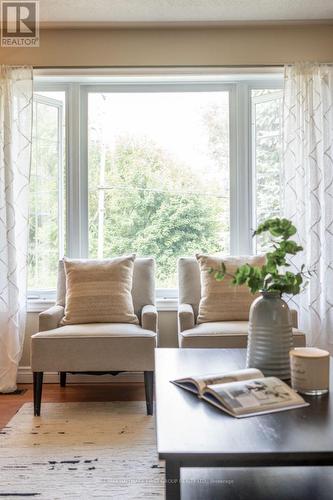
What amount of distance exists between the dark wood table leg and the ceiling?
3.01 m

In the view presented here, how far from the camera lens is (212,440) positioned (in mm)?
1418

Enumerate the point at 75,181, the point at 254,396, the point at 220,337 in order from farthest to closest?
the point at 75,181 < the point at 220,337 < the point at 254,396

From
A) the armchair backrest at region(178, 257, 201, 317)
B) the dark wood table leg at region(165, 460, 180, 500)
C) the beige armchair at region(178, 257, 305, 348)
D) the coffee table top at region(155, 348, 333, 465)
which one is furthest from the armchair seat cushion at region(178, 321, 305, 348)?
the dark wood table leg at region(165, 460, 180, 500)

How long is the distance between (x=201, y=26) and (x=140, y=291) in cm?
200

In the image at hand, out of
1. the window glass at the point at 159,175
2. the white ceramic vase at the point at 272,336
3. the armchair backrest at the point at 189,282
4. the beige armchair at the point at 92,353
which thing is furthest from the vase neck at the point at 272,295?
the window glass at the point at 159,175

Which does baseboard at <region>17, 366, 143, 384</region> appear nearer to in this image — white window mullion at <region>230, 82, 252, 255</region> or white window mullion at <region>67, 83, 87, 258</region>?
white window mullion at <region>67, 83, 87, 258</region>

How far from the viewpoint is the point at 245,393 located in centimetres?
170

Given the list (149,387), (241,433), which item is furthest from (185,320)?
(241,433)

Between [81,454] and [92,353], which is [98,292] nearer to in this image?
[92,353]

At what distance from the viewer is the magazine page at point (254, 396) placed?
64.5 inches

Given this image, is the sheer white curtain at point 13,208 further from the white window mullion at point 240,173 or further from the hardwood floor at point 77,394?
the white window mullion at point 240,173

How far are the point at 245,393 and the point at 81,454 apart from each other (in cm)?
112

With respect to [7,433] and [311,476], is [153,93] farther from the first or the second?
[311,476]

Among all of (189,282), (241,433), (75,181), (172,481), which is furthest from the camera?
(75,181)
